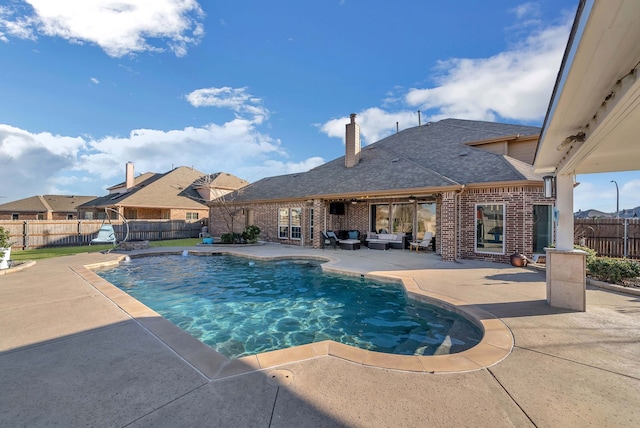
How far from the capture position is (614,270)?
6.71 meters

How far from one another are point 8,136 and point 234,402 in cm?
3108

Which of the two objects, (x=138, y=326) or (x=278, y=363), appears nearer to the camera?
(x=278, y=363)

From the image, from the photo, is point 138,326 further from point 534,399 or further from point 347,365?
point 534,399

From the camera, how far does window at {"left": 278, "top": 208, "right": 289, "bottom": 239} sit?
56.7 feet

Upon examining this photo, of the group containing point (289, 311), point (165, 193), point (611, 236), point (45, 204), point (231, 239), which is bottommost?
point (289, 311)

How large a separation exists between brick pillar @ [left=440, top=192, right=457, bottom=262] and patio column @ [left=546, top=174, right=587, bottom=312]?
17.1ft

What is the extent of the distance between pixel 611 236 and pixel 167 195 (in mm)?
29355

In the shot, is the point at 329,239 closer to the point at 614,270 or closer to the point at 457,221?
the point at 457,221

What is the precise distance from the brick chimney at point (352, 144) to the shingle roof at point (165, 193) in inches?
515

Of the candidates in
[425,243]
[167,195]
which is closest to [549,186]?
[425,243]

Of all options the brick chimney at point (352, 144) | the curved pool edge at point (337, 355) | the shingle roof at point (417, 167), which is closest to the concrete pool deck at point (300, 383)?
the curved pool edge at point (337, 355)

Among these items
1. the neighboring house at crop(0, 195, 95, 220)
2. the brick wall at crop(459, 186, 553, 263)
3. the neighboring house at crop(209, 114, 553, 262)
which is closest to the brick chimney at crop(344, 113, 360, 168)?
the neighboring house at crop(209, 114, 553, 262)

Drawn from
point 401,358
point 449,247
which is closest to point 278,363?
point 401,358

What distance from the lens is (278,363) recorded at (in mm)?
3180
